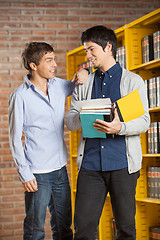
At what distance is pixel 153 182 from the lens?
3.02 meters

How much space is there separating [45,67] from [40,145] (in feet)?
1.62

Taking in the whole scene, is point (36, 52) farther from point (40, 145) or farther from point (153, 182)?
point (153, 182)

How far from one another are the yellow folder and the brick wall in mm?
2221

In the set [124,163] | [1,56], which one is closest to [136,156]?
[124,163]

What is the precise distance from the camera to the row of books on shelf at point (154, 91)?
2.93m

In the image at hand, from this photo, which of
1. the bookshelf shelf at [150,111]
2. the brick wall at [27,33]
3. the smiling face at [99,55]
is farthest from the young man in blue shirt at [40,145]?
the brick wall at [27,33]

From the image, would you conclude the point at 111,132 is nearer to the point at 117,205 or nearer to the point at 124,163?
the point at 124,163

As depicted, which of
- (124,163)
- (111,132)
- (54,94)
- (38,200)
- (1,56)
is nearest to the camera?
(111,132)

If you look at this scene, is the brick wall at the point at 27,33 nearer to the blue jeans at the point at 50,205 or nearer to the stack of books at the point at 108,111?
the blue jeans at the point at 50,205

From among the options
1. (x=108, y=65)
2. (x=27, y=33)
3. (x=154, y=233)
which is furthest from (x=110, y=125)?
(x=27, y=33)

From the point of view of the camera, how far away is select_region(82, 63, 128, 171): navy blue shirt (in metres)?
2.05

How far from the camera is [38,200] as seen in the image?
2188 millimetres

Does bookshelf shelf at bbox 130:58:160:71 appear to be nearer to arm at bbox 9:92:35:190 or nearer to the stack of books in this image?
the stack of books

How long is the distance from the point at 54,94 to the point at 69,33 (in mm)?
2044
